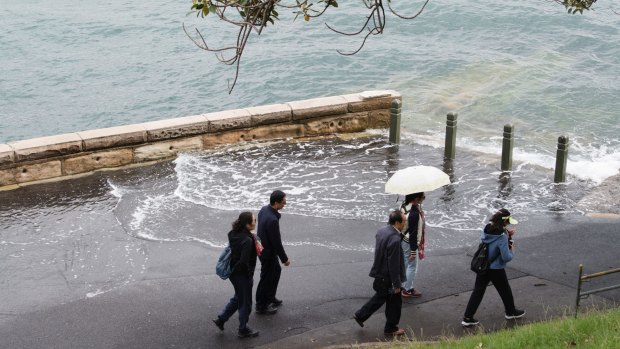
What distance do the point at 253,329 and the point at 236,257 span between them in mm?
986

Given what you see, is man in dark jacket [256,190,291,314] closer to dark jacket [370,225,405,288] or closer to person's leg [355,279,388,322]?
person's leg [355,279,388,322]

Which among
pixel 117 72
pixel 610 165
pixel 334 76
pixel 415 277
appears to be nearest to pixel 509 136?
pixel 610 165

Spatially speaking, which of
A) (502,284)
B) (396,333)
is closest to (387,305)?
(396,333)

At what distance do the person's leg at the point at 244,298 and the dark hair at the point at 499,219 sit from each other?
2.76 metres

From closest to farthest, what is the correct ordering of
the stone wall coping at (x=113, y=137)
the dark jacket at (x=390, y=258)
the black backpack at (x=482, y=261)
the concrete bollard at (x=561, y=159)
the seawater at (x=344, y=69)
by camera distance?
1. the dark jacket at (x=390, y=258)
2. the black backpack at (x=482, y=261)
3. the stone wall coping at (x=113, y=137)
4. the concrete bollard at (x=561, y=159)
5. the seawater at (x=344, y=69)

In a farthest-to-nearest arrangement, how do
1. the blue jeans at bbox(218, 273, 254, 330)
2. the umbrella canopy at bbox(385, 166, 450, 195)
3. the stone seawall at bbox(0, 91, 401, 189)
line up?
the stone seawall at bbox(0, 91, 401, 189) → the umbrella canopy at bbox(385, 166, 450, 195) → the blue jeans at bbox(218, 273, 254, 330)

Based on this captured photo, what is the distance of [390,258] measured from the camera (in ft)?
31.0

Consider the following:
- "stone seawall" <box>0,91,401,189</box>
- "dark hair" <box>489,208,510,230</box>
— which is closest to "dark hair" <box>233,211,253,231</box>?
"dark hair" <box>489,208,510,230</box>

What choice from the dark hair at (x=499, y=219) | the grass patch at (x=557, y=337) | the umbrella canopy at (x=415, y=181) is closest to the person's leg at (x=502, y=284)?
A: the dark hair at (x=499, y=219)

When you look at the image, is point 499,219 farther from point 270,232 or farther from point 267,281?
point 267,281

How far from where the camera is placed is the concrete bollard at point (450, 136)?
16719mm

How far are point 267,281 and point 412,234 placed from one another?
1.82 metres

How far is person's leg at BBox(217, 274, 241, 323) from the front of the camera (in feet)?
31.9

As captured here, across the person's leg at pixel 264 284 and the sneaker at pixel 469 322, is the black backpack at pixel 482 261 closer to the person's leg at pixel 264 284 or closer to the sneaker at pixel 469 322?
the sneaker at pixel 469 322
